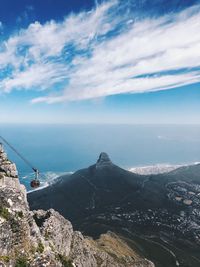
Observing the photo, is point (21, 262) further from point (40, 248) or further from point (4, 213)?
point (4, 213)

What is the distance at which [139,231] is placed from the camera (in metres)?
198

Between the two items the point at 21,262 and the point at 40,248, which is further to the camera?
the point at 40,248

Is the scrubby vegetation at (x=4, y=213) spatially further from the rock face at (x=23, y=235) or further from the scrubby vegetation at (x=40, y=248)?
the scrubby vegetation at (x=40, y=248)

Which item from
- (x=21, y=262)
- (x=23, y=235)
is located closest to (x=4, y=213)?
(x=23, y=235)

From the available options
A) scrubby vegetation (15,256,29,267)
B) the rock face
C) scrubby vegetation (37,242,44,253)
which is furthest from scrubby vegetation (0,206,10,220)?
scrubby vegetation (37,242,44,253)

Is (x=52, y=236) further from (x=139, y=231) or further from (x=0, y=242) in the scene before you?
(x=139, y=231)

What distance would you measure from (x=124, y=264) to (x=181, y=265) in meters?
83.0

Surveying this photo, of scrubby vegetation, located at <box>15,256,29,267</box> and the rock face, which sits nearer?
scrubby vegetation, located at <box>15,256,29,267</box>

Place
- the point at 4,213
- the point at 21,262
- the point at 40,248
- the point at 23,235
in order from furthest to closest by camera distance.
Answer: the point at 40,248, the point at 4,213, the point at 23,235, the point at 21,262

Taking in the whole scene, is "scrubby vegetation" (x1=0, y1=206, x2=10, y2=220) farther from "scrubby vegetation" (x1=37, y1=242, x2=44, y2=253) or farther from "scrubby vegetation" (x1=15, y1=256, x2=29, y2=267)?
"scrubby vegetation" (x1=37, y1=242, x2=44, y2=253)

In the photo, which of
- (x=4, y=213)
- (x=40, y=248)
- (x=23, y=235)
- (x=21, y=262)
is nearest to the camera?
(x=21, y=262)

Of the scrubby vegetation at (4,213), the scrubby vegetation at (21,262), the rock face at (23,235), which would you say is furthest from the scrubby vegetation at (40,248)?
the scrubby vegetation at (4,213)

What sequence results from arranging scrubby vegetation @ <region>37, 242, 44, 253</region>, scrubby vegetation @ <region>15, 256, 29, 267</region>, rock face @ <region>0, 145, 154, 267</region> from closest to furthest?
scrubby vegetation @ <region>15, 256, 29, 267</region> → rock face @ <region>0, 145, 154, 267</region> → scrubby vegetation @ <region>37, 242, 44, 253</region>

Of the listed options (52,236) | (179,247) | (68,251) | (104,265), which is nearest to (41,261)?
(52,236)
